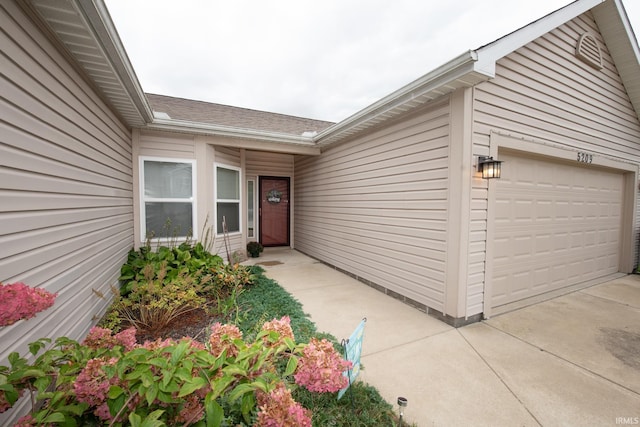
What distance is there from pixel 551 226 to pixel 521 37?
109 inches

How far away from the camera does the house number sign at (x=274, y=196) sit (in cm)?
752

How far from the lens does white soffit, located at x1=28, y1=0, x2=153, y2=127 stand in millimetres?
1663

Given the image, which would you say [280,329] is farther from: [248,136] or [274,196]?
[274,196]

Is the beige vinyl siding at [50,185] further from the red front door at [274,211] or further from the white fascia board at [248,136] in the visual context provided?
the red front door at [274,211]

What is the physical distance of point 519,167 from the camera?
3.40m

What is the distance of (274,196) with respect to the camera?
756cm

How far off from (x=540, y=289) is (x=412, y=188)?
256 centimetres

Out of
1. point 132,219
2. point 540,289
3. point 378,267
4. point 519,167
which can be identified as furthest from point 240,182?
point 540,289

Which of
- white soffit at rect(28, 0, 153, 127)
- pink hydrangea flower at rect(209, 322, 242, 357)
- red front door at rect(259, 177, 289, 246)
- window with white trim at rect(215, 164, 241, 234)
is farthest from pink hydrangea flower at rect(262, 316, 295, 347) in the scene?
red front door at rect(259, 177, 289, 246)

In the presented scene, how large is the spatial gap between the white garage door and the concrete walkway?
417mm

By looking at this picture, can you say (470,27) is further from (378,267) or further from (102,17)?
(102,17)

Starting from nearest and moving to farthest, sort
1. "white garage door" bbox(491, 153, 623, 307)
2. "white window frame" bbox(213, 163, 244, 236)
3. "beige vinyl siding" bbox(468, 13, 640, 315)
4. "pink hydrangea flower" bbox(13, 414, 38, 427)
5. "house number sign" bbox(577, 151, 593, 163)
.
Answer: "pink hydrangea flower" bbox(13, 414, 38, 427) < "beige vinyl siding" bbox(468, 13, 640, 315) < "white garage door" bbox(491, 153, 623, 307) < "house number sign" bbox(577, 151, 593, 163) < "white window frame" bbox(213, 163, 244, 236)

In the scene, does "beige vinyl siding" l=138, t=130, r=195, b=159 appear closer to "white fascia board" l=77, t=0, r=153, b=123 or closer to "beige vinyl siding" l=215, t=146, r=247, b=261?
"beige vinyl siding" l=215, t=146, r=247, b=261

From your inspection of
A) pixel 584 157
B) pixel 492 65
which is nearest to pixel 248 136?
pixel 492 65
